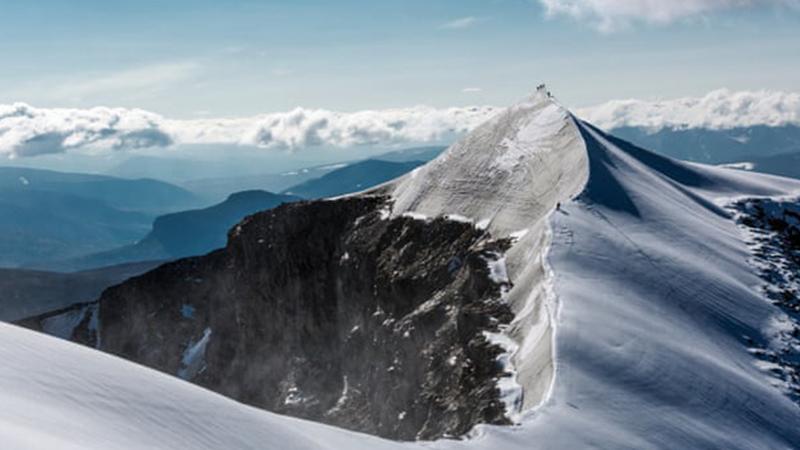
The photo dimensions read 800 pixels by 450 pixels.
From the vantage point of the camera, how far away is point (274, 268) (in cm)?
11900

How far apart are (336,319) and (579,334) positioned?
67.9 meters

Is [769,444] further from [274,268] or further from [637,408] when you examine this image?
[274,268]

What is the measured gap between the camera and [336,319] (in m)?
106

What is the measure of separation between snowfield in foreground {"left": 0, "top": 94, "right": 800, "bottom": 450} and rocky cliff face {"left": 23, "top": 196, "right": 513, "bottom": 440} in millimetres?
3770

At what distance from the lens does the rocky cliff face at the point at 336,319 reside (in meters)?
60.9

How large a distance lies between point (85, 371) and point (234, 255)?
356 ft

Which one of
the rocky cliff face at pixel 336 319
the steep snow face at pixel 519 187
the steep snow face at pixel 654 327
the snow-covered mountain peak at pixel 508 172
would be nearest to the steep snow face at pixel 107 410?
the steep snow face at pixel 654 327

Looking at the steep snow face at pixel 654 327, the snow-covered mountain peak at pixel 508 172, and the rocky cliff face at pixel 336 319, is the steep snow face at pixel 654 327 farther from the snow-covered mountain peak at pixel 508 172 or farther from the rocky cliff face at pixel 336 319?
the rocky cliff face at pixel 336 319

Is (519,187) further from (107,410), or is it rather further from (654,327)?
(107,410)

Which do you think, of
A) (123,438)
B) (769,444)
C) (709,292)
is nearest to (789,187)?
(709,292)

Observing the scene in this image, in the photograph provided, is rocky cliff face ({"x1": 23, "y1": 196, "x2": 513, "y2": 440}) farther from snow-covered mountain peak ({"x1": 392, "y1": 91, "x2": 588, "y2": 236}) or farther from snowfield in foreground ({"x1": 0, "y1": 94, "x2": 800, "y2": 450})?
snowfield in foreground ({"x1": 0, "y1": 94, "x2": 800, "y2": 450})

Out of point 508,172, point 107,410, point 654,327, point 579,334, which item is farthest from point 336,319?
point 107,410

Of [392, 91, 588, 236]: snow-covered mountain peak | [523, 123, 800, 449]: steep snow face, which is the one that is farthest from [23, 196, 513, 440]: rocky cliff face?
[523, 123, 800, 449]: steep snow face

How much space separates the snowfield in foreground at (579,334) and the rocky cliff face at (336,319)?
377 cm
